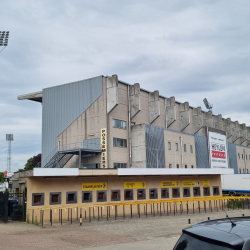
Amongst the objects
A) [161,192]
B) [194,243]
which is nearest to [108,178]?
[161,192]

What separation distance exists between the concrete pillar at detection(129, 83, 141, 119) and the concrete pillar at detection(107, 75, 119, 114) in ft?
13.4

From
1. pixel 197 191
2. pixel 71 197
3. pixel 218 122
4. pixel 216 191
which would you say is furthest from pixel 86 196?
pixel 218 122

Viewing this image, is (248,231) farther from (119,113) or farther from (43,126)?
(43,126)

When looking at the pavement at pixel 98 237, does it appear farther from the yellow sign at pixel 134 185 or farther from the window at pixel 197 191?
the window at pixel 197 191

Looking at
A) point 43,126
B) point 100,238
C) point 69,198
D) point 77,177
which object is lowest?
point 100,238

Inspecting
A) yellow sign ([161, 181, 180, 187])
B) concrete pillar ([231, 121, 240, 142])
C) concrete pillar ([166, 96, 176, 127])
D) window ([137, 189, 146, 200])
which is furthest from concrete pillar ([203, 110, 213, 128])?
window ([137, 189, 146, 200])

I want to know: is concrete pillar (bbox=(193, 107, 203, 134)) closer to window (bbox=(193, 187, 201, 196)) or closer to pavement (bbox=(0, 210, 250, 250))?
window (bbox=(193, 187, 201, 196))

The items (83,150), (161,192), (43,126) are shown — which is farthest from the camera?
(43,126)

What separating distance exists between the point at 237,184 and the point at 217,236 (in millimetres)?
45811

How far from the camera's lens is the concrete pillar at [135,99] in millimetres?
40750

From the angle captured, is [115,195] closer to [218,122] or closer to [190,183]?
[190,183]

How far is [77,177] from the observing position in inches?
937

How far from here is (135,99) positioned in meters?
41.1

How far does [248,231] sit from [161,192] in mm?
24469
